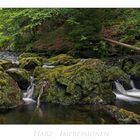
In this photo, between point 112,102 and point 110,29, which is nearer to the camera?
point 112,102

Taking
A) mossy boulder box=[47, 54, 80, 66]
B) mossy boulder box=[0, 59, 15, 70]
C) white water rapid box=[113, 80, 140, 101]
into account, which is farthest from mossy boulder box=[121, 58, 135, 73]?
mossy boulder box=[0, 59, 15, 70]

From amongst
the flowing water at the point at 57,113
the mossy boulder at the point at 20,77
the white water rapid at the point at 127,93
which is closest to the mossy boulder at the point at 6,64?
the mossy boulder at the point at 20,77

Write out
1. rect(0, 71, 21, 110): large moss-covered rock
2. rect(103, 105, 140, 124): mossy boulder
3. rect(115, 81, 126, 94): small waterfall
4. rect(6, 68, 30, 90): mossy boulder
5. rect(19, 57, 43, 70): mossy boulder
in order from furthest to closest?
1. rect(19, 57, 43, 70): mossy boulder
2. rect(115, 81, 126, 94): small waterfall
3. rect(6, 68, 30, 90): mossy boulder
4. rect(0, 71, 21, 110): large moss-covered rock
5. rect(103, 105, 140, 124): mossy boulder

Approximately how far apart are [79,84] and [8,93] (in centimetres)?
84

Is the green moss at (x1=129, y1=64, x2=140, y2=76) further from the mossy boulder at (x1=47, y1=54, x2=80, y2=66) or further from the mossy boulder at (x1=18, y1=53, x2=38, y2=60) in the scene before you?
the mossy boulder at (x1=18, y1=53, x2=38, y2=60)

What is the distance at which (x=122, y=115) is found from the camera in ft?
12.7

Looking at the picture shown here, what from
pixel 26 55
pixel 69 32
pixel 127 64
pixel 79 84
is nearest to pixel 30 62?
pixel 26 55

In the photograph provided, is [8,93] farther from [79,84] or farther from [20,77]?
[79,84]

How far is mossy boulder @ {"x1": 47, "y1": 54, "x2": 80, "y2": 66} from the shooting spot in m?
5.09

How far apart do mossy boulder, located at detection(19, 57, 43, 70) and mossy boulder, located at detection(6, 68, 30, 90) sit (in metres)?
0.35
